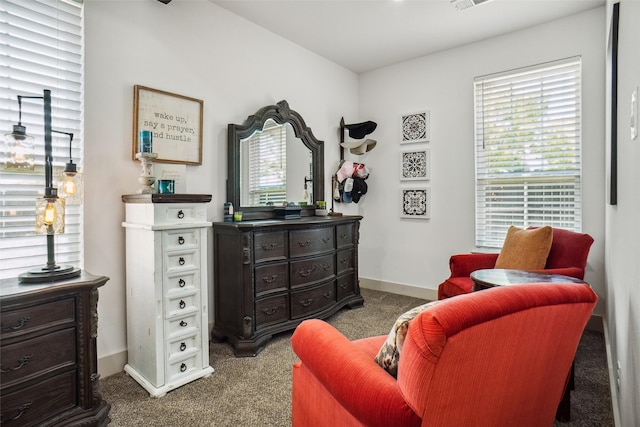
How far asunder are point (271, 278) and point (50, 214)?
153 centimetres

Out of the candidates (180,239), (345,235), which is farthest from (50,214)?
(345,235)

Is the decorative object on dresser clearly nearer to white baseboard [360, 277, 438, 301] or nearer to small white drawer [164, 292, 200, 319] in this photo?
small white drawer [164, 292, 200, 319]

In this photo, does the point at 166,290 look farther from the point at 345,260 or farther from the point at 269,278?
the point at 345,260

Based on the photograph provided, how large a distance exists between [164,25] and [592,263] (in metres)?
4.10

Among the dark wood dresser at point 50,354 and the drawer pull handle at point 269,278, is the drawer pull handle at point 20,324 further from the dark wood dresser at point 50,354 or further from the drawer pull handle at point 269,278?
the drawer pull handle at point 269,278

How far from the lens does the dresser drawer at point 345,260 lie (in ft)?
11.5

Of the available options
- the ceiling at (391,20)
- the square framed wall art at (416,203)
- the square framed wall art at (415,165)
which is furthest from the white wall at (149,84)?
the square framed wall art at (416,203)

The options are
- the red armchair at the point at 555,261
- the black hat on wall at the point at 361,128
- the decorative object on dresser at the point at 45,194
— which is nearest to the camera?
the decorative object on dresser at the point at 45,194

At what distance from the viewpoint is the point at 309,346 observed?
1.31 m

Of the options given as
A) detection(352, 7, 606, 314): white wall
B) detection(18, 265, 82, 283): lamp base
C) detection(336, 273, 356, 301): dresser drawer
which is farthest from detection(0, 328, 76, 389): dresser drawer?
detection(352, 7, 606, 314): white wall

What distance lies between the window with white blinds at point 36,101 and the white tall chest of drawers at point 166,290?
426mm

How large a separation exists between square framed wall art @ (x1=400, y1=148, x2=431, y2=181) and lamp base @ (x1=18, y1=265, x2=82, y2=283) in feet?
11.2

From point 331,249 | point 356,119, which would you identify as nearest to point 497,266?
point 331,249

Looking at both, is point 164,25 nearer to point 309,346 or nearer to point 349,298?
point 309,346
